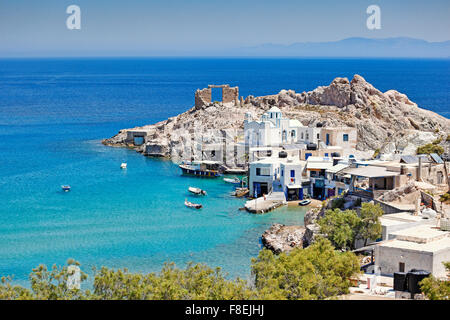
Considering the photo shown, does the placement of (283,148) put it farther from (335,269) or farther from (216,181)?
(335,269)

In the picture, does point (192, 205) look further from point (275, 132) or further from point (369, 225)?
point (369, 225)

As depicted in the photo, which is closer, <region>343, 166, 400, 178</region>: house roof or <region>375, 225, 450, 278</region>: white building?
<region>375, 225, 450, 278</region>: white building

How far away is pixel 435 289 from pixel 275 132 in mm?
37950

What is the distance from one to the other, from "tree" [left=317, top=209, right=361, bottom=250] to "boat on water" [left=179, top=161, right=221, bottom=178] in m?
25.3

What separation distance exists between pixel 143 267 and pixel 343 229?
342 inches

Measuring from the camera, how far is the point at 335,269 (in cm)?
1909

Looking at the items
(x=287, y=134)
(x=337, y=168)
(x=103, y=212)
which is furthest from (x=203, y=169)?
(x=337, y=168)

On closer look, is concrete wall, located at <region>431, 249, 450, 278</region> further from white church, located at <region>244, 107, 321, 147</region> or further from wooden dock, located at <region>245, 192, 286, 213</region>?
white church, located at <region>244, 107, 321, 147</region>

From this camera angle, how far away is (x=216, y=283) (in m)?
16.3

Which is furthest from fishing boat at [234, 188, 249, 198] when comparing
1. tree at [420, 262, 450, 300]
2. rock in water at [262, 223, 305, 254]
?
tree at [420, 262, 450, 300]

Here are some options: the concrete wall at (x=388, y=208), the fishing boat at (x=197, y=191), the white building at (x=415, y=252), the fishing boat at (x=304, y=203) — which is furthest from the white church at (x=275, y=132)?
the white building at (x=415, y=252)

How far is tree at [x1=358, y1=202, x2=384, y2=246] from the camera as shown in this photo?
24.7 metres

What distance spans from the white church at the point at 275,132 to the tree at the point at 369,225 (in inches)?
1038

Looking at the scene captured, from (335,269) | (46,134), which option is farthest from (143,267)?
(46,134)
